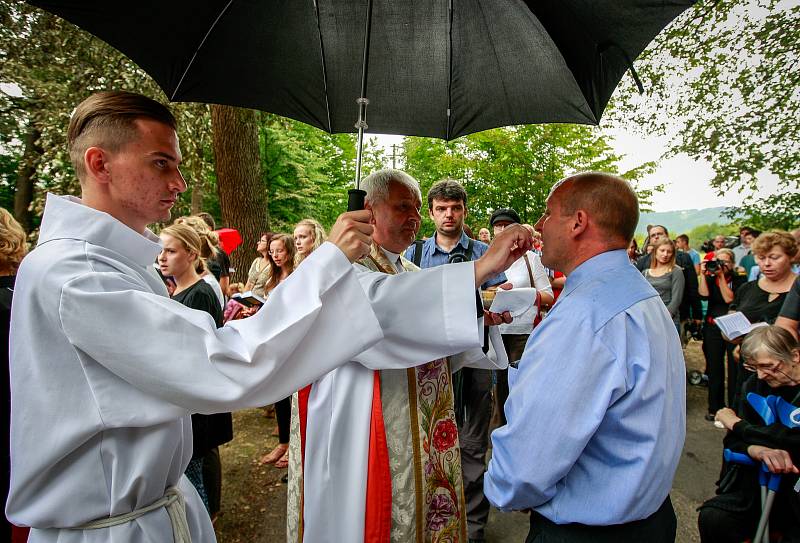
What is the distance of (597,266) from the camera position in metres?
1.71

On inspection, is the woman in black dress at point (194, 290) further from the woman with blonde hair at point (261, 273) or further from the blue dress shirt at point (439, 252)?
the woman with blonde hair at point (261, 273)

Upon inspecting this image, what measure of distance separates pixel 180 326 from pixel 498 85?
1.80 metres

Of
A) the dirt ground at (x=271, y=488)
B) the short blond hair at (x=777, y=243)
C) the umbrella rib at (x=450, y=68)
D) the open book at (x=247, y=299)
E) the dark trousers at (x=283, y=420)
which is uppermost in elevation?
the umbrella rib at (x=450, y=68)

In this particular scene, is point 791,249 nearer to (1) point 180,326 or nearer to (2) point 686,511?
(2) point 686,511

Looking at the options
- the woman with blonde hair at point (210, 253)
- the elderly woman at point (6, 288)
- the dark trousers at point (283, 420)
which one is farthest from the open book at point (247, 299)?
the elderly woman at point (6, 288)

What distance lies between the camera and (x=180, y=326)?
1.08 metres

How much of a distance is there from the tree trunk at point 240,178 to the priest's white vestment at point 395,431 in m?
6.25

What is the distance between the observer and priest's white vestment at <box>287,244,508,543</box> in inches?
66.6

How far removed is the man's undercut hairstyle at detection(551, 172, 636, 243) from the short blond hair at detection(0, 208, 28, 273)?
270 centimetres

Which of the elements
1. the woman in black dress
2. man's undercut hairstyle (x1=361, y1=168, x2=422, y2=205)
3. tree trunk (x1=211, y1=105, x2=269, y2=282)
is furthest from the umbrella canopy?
tree trunk (x1=211, y1=105, x2=269, y2=282)

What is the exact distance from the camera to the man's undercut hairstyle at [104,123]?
4.35 ft

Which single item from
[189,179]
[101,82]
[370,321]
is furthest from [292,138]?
[370,321]

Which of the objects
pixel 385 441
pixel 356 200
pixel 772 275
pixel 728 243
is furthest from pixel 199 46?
pixel 728 243

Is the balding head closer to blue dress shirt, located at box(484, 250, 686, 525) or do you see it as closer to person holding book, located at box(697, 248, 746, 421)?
blue dress shirt, located at box(484, 250, 686, 525)
